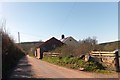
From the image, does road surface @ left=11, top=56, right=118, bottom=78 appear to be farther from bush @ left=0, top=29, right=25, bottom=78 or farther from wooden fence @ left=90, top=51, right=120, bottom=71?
wooden fence @ left=90, top=51, right=120, bottom=71

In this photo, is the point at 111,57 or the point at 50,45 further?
the point at 50,45

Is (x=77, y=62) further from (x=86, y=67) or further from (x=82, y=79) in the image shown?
(x=82, y=79)

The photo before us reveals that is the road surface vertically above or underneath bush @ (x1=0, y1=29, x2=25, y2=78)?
underneath

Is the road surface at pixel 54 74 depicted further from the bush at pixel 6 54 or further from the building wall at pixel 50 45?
the building wall at pixel 50 45

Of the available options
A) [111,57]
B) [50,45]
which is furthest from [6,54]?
[50,45]

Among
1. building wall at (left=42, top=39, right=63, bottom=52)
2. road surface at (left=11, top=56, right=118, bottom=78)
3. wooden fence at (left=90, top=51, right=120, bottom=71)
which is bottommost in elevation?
road surface at (left=11, top=56, right=118, bottom=78)

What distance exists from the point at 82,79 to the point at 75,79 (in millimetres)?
438

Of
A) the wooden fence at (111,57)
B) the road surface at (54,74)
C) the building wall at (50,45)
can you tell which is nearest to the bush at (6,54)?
the road surface at (54,74)

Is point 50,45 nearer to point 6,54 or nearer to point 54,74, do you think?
point 54,74

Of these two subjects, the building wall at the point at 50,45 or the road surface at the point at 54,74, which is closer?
the road surface at the point at 54,74

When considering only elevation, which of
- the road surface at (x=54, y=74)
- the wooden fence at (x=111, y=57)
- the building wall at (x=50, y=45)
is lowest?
the road surface at (x=54, y=74)

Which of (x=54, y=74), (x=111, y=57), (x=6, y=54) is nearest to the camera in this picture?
(x=6, y=54)

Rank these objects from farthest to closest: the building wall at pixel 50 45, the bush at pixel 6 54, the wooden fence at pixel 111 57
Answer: the building wall at pixel 50 45 → the wooden fence at pixel 111 57 → the bush at pixel 6 54

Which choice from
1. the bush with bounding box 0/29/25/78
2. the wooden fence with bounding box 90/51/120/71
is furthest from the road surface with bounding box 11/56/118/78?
the wooden fence with bounding box 90/51/120/71
